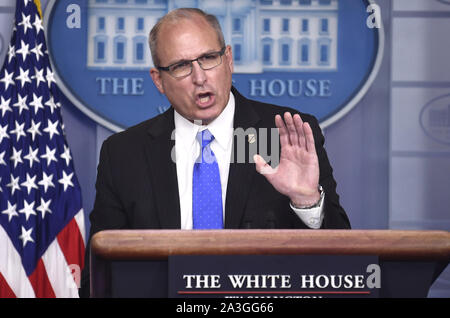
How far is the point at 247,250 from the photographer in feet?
2.81

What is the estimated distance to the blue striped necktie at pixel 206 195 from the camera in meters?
1.65

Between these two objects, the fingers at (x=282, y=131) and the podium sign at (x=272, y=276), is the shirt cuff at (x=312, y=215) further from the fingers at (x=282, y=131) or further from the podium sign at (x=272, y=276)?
the podium sign at (x=272, y=276)

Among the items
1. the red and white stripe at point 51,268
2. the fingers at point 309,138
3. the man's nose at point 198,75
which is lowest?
the red and white stripe at point 51,268

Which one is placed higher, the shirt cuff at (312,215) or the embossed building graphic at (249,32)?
the embossed building graphic at (249,32)

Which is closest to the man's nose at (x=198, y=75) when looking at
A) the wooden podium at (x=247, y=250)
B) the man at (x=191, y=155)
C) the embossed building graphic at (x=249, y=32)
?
the man at (x=191, y=155)

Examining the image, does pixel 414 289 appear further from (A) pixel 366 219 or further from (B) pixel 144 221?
(A) pixel 366 219

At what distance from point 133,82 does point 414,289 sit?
7.19ft

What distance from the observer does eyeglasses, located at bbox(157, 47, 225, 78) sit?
5.87 ft

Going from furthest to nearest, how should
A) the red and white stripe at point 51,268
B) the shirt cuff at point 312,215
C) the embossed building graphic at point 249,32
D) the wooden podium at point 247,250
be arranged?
the embossed building graphic at point 249,32 → the red and white stripe at point 51,268 → the shirt cuff at point 312,215 → the wooden podium at point 247,250

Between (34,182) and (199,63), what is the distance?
122 cm

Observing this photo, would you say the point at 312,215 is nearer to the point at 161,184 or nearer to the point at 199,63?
the point at 161,184

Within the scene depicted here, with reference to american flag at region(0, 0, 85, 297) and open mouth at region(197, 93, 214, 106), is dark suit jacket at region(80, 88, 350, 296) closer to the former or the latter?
open mouth at region(197, 93, 214, 106)

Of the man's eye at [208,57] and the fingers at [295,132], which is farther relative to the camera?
the man's eye at [208,57]

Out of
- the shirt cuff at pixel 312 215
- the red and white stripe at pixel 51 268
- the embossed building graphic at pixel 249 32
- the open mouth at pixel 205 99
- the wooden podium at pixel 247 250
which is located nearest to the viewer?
the wooden podium at pixel 247 250
